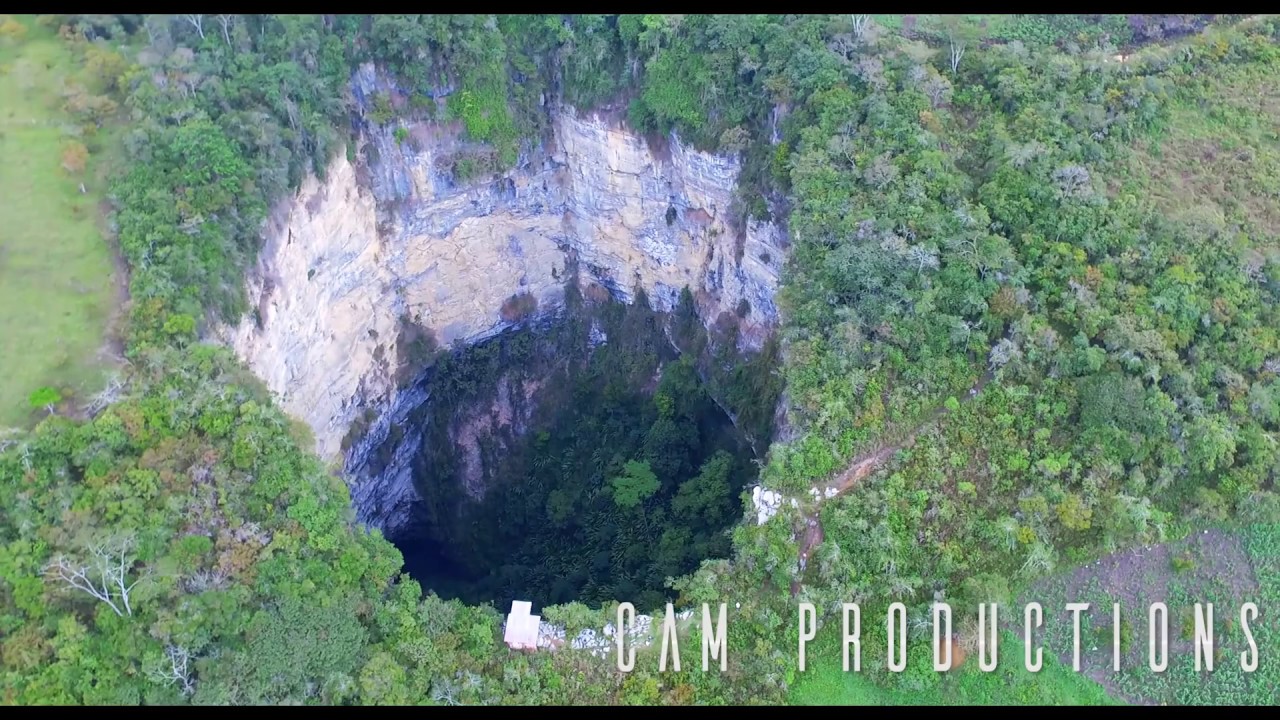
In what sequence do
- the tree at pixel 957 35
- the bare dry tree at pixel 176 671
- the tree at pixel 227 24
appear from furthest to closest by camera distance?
the tree at pixel 957 35 < the tree at pixel 227 24 < the bare dry tree at pixel 176 671

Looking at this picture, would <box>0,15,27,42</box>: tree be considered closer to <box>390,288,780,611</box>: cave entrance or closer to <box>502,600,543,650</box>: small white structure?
<box>390,288,780,611</box>: cave entrance

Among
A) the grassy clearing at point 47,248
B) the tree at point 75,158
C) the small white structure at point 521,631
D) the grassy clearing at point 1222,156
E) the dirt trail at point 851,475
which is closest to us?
the small white structure at point 521,631

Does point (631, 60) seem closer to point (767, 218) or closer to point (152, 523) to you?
point (767, 218)

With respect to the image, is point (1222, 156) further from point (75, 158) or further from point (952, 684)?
point (75, 158)

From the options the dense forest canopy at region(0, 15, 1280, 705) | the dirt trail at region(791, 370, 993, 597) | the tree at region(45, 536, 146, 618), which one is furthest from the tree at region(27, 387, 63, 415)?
the dirt trail at region(791, 370, 993, 597)

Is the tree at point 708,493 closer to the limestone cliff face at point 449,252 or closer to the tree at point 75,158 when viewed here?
the limestone cliff face at point 449,252

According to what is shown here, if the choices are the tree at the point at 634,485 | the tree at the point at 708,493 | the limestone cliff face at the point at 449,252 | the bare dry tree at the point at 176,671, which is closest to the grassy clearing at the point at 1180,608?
the tree at the point at 708,493

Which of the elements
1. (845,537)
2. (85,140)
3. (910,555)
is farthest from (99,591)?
(910,555)
